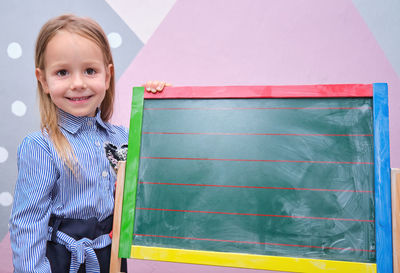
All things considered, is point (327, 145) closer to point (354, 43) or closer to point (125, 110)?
point (354, 43)

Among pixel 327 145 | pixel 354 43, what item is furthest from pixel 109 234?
pixel 354 43

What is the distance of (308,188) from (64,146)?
0.61 meters

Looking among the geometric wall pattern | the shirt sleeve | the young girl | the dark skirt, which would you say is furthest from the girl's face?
the geometric wall pattern

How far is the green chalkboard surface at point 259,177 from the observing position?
0.78 meters

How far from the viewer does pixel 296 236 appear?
0.78 meters

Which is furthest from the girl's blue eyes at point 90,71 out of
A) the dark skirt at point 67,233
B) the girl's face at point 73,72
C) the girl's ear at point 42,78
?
the dark skirt at point 67,233

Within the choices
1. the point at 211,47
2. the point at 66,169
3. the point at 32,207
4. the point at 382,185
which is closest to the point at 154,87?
the point at 66,169

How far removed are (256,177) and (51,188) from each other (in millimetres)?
496

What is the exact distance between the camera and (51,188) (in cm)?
86

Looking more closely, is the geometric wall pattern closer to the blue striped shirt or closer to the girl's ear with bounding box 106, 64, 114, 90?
the girl's ear with bounding box 106, 64, 114, 90

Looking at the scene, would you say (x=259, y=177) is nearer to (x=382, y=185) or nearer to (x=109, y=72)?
(x=382, y=185)

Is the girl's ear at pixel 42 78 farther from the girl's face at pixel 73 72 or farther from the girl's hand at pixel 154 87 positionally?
the girl's hand at pixel 154 87

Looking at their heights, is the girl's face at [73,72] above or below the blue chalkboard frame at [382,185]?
above

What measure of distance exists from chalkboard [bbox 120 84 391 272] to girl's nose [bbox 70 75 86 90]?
0.48ft
